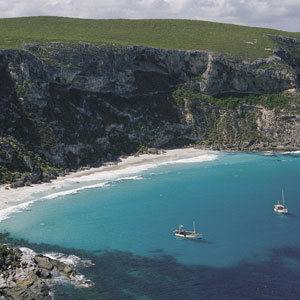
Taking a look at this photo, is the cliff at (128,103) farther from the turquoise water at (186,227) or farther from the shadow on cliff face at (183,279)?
the shadow on cliff face at (183,279)

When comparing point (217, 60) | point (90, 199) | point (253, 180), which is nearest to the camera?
point (90, 199)

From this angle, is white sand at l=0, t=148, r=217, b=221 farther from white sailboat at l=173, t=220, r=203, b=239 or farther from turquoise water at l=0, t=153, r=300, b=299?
white sailboat at l=173, t=220, r=203, b=239

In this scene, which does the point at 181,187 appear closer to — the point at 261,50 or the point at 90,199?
the point at 90,199

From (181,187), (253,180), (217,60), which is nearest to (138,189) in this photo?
(181,187)

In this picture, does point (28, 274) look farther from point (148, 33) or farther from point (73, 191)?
point (148, 33)

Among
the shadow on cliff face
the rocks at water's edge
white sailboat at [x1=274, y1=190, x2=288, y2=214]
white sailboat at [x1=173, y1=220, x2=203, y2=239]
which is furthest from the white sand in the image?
white sailboat at [x1=274, y1=190, x2=288, y2=214]

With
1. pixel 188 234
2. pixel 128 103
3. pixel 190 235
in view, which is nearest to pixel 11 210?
pixel 188 234
